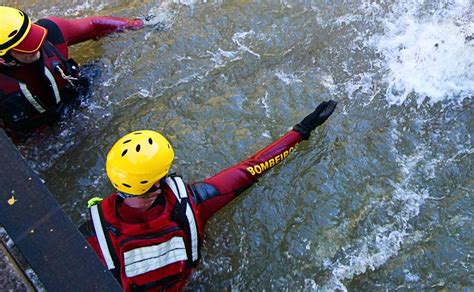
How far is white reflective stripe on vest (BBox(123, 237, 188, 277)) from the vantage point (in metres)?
3.24

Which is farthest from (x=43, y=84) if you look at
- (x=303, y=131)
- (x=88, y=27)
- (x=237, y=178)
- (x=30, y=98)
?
(x=303, y=131)

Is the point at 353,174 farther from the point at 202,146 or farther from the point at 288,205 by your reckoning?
the point at 202,146

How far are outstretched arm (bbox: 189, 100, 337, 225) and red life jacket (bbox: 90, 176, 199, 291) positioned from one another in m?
0.27

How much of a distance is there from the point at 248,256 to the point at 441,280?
5.63ft

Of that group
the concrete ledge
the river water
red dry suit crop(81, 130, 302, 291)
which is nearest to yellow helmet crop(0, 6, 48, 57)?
the river water

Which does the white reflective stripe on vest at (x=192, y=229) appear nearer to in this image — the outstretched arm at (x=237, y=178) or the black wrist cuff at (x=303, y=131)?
the outstretched arm at (x=237, y=178)

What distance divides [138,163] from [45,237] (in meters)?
0.73

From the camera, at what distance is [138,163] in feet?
10.4

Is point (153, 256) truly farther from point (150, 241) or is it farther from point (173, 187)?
point (173, 187)

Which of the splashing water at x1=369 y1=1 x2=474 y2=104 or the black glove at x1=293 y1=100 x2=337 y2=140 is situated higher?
the black glove at x1=293 y1=100 x2=337 y2=140

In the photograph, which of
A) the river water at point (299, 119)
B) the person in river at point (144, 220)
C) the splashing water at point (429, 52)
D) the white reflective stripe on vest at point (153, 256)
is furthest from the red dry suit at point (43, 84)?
the splashing water at point (429, 52)

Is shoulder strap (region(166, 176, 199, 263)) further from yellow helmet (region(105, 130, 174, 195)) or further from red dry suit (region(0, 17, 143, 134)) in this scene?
red dry suit (region(0, 17, 143, 134))

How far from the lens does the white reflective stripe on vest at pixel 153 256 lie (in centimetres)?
324

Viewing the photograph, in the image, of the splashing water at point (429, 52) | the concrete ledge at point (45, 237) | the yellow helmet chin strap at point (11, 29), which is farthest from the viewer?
the splashing water at point (429, 52)
